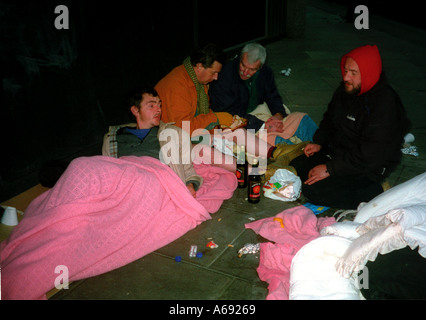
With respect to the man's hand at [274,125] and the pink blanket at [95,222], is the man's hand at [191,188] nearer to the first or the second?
the pink blanket at [95,222]

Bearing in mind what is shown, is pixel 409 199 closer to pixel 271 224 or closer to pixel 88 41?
pixel 271 224

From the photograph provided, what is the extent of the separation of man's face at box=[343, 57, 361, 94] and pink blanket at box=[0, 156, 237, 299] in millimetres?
1870

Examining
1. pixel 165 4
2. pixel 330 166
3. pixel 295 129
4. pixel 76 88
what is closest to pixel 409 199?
pixel 330 166

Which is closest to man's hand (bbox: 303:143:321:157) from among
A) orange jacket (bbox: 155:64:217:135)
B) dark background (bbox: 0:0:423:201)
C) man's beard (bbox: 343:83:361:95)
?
man's beard (bbox: 343:83:361:95)

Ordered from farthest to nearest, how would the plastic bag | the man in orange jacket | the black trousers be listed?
1. the man in orange jacket
2. the plastic bag
3. the black trousers

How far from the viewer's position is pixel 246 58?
4.80 m

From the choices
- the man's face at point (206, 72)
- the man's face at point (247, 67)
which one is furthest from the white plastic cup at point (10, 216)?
the man's face at point (247, 67)

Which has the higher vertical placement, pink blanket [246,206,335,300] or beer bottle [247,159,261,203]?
beer bottle [247,159,261,203]

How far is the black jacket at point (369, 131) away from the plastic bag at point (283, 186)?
411 millimetres

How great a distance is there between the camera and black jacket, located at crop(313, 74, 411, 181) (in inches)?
147

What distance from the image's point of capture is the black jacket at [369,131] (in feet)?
12.2

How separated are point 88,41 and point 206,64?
1487 millimetres

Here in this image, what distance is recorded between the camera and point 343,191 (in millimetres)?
3973

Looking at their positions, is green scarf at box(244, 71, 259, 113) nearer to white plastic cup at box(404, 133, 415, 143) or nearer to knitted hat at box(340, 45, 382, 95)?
knitted hat at box(340, 45, 382, 95)
